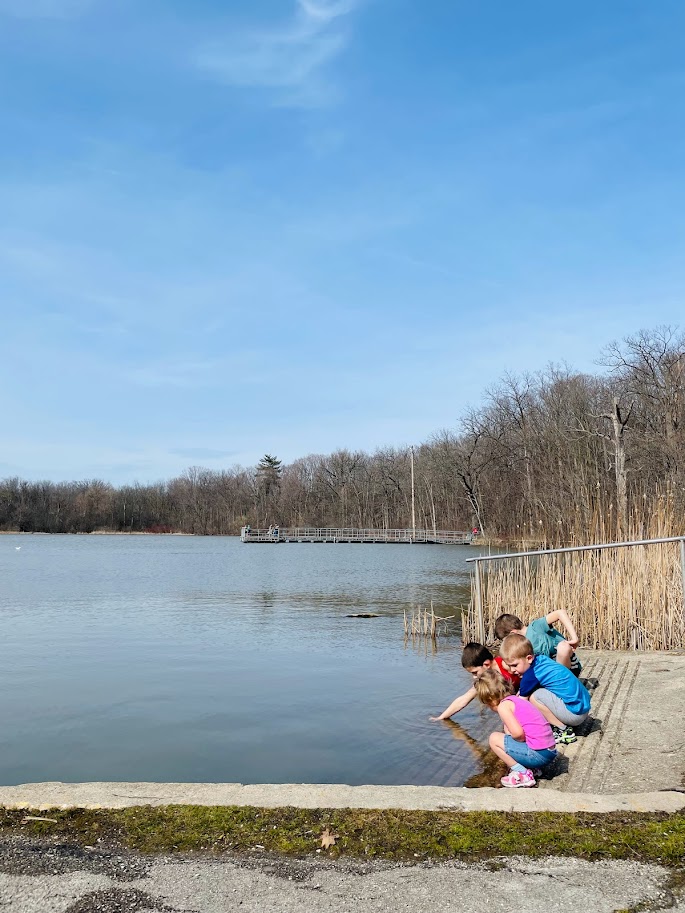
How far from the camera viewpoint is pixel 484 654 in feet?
25.0

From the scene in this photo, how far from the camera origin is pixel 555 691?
628 cm

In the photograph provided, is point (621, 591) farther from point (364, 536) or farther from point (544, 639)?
point (364, 536)

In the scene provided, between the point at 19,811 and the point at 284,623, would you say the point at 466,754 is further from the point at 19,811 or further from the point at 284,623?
the point at 284,623

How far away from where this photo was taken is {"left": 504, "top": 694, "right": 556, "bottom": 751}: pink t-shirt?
5605 mm

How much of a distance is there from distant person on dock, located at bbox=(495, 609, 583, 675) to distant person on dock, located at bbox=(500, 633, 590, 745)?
0.89m

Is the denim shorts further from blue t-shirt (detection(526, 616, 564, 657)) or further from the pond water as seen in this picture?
blue t-shirt (detection(526, 616, 564, 657))

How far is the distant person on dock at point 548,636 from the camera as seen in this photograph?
7316mm

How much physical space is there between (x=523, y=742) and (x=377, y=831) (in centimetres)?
213

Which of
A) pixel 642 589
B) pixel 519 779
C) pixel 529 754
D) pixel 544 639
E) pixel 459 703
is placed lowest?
pixel 459 703

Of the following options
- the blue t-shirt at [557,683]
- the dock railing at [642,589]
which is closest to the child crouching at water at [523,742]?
the blue t-shirt at [557,683]

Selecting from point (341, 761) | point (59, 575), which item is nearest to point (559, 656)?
point (341, 761)

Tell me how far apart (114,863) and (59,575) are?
30760mm

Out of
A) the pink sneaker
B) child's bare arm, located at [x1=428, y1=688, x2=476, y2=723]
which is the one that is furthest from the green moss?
child's bare arm, located at [x1=428, y1=688, x2=476, y2=723]

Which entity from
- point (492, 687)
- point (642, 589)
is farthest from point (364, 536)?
point (492, 687)
